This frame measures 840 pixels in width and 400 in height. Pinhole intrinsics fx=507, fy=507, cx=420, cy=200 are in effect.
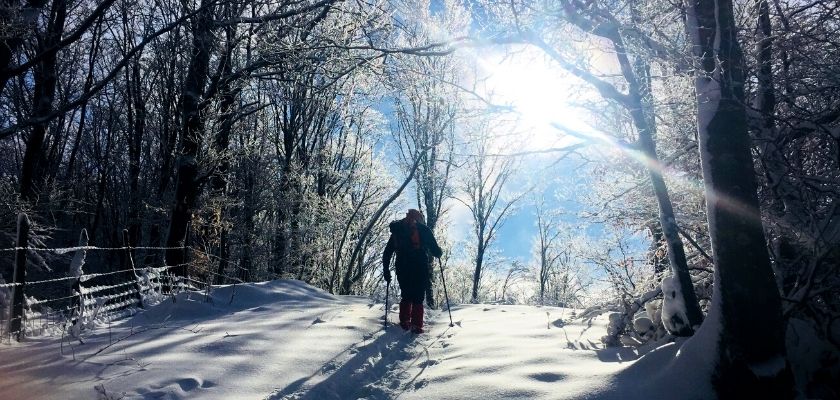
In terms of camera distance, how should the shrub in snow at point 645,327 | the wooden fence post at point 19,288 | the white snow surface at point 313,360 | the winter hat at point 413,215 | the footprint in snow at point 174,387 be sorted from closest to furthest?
the footprint in snow at point 174,387, the white snow surface at point 313,360, the shrub in snow at point 645,327, the wooden fence post at point 19,288, the winter hat at point 413,215

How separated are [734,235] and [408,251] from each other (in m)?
5.32

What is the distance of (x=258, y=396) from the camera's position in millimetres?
4480

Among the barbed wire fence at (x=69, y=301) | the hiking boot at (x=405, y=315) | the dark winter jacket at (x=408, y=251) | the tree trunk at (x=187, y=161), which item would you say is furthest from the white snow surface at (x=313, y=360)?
the tree trunk at (x=187, y=161)

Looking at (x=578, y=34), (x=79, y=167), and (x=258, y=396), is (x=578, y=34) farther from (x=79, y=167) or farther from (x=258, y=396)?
(x=79, y=167)

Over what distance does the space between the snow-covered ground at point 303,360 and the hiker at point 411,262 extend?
33 centimetres

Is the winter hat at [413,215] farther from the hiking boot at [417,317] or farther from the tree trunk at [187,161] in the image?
the tree trunk at [187,161]

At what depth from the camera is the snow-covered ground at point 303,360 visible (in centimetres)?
432

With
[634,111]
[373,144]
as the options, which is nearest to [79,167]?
[373,144]

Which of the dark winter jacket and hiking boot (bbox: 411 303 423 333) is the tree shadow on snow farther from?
the dark winter jacket

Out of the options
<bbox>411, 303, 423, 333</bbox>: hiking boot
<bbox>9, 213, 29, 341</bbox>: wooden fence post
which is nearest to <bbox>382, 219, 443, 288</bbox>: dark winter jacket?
<bbox>411, 303, 423, 333</bbox>: hiking boot

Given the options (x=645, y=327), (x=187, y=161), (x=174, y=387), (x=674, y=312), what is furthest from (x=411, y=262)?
(x=187, y=161)

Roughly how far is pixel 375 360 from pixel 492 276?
35.1 metres

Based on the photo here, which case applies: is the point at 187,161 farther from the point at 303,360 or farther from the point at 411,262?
the point at 303,360

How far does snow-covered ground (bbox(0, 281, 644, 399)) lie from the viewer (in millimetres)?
4320
